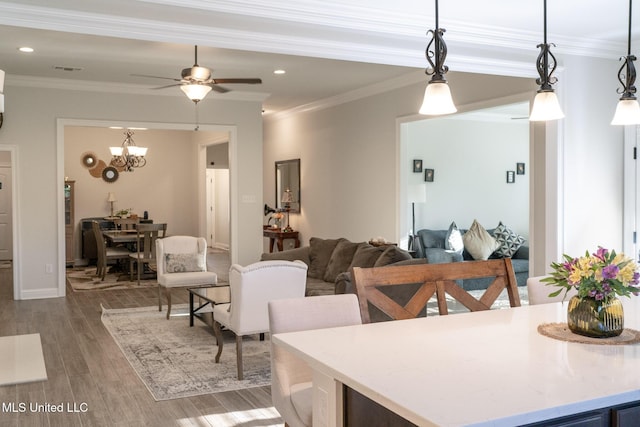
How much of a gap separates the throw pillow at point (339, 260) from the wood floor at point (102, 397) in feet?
6.96

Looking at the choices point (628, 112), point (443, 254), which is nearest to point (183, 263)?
point (443, 254)

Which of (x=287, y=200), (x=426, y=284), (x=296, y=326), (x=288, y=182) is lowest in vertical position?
(x=296, y=326)

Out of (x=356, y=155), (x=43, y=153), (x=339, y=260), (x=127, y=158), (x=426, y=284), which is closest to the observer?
(x=426, y=284)

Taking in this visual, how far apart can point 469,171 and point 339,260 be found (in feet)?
12.8

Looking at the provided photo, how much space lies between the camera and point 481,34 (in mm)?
4625

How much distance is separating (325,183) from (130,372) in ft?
17.8

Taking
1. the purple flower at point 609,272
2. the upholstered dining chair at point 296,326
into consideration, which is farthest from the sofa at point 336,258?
the purple flower at point 609,272

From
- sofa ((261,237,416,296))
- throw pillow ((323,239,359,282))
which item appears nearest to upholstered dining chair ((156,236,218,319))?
sofa ((261,237,416,296))

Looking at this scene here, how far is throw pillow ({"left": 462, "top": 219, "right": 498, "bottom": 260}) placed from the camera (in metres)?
8.48

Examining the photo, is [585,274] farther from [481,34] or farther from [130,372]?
[130,372]

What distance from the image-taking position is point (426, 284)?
9.68ft

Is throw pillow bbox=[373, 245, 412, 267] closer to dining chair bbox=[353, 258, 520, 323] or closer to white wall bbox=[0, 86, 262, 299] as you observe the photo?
dining chair bbox=[353, 258, 520, 323]

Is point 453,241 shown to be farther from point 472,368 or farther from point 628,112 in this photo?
point 472,368

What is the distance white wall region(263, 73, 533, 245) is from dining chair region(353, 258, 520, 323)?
3175mm
